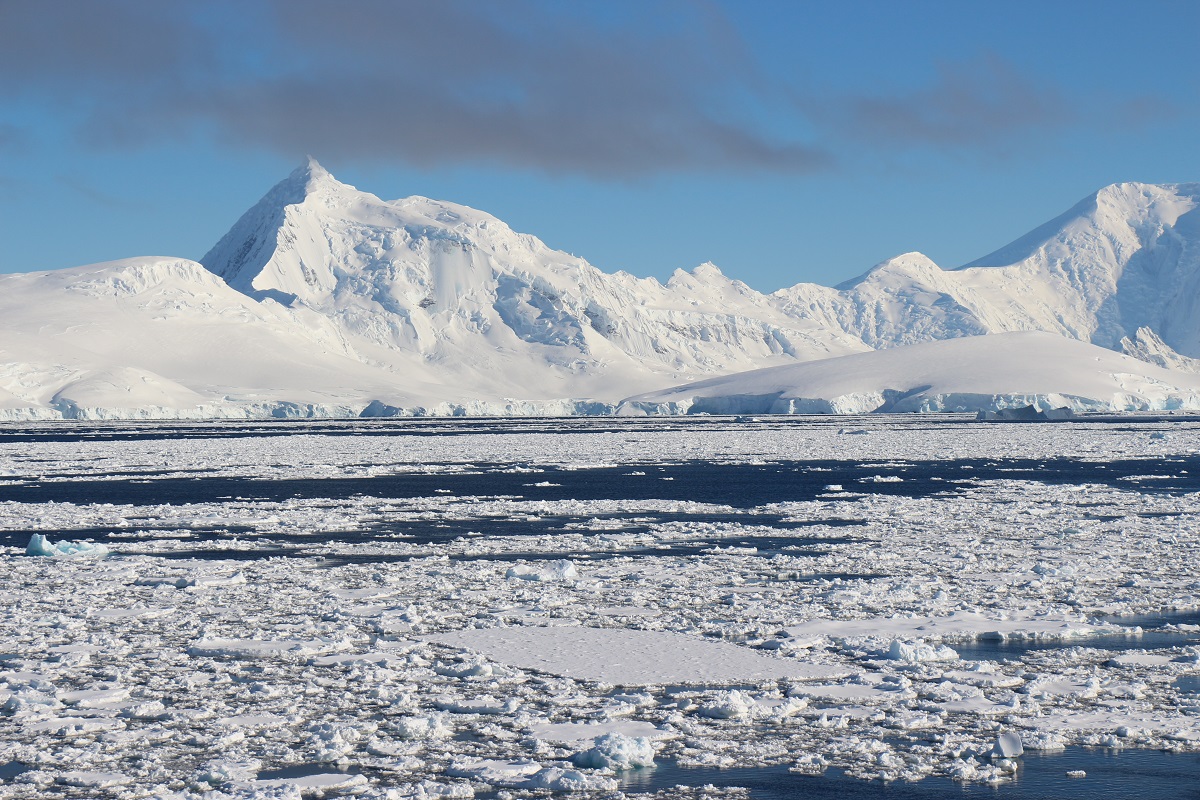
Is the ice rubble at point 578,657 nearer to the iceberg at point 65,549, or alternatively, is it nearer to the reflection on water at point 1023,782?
the reflection on water at point 1023,782

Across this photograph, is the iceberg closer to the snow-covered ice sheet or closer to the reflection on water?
the snow-covered ice sheet

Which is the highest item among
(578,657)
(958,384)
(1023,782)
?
(958,384)

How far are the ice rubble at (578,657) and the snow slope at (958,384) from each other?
133 meters

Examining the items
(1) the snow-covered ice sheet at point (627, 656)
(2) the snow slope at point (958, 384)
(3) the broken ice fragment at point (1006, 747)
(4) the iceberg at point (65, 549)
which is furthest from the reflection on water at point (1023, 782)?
(2) the snow slope at point (958, 384)

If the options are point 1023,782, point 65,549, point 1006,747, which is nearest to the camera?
point 1023,782

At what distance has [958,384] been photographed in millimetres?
159750

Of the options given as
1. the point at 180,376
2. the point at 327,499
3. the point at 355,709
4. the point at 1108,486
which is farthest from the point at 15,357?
the point at 355,709

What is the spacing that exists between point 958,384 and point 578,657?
154m

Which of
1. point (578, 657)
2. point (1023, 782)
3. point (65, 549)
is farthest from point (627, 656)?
point (65, 549)

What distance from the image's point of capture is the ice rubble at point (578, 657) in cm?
972

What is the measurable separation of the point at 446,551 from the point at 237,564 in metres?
3.73

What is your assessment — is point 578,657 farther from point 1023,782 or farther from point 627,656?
point 1023,782

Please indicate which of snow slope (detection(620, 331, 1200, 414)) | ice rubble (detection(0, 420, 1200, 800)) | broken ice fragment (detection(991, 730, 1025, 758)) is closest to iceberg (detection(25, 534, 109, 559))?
ice rubble (detection(0, 420, 1200, 800))

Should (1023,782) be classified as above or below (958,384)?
below
